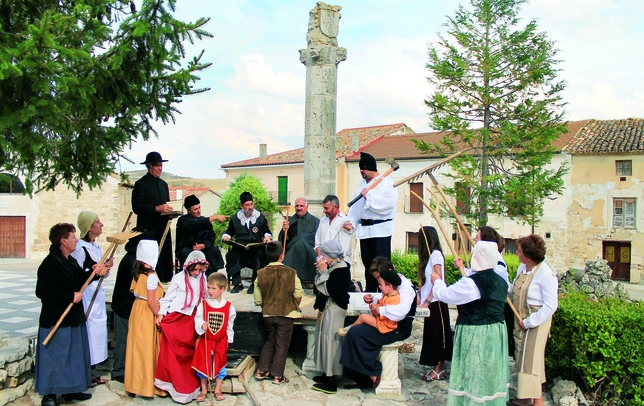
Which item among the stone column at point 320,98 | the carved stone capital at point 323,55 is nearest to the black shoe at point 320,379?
the stone column at point 320,98

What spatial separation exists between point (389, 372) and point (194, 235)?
3.53m

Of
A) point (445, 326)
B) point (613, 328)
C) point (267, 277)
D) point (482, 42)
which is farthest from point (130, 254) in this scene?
point (482, 42)

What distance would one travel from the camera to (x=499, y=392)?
4.73 meters

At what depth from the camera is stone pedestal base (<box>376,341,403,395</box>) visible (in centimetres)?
583

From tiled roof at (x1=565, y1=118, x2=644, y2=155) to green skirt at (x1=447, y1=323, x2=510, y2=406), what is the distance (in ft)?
70.7

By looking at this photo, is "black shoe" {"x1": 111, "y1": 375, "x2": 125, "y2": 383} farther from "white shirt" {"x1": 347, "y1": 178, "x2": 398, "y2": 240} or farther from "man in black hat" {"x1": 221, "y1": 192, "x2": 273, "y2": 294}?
"white shirt" {"x1": 347, "y1": 178, "x2": 398, "y2": 240}

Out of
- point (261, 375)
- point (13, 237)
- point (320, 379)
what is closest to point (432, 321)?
point (320, 379)

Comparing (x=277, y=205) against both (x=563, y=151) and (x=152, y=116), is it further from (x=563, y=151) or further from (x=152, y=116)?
(x=152, y=116)

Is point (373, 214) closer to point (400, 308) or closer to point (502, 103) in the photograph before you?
point (400, 308)

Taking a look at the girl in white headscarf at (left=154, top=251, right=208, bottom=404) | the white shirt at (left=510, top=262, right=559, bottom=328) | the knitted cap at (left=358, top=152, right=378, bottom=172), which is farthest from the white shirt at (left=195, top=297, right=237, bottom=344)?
the white shirt at (left=510, top=262, right=559, bottom=328)

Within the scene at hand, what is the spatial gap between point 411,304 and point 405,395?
41.8 inches

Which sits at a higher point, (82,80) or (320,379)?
(82,80)

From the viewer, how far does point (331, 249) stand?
5730mm

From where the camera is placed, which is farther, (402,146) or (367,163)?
(402,146)
